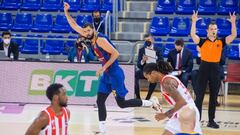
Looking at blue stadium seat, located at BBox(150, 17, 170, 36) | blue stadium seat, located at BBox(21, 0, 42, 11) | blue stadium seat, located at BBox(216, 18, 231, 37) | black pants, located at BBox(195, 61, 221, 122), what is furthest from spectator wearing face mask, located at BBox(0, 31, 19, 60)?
blue stadium seat, located at BBox(216, 18, 231, 37)

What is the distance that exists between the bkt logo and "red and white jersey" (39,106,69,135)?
22.8ft

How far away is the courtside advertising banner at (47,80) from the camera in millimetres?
11758

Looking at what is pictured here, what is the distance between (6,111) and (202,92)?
407cm

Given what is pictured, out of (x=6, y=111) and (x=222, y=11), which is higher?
Result: (x=222, y=11)

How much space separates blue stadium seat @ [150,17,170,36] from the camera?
16188mm

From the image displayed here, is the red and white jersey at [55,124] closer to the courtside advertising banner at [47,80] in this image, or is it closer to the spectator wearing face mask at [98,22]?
the courtside advertising banner at [47,80]

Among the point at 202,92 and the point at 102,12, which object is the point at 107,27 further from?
the point at 202,92

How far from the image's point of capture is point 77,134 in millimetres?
8578

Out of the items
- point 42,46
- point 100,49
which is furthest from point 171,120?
point 42,46

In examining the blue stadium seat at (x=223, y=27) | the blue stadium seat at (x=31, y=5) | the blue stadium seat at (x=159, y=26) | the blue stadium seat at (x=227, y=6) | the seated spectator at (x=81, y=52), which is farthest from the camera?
the blue stadium seat at (x=31, y=5)

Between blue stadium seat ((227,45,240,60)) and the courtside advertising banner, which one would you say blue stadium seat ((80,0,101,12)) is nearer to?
blue stadium seat ((227,45,240,60))

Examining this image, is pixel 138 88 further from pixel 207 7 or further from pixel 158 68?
pixel 158 68

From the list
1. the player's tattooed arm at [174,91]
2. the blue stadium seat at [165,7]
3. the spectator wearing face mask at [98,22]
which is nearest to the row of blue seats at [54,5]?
the blue stadium seat at [165,7]

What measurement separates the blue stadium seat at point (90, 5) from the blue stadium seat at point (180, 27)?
8.80ft
